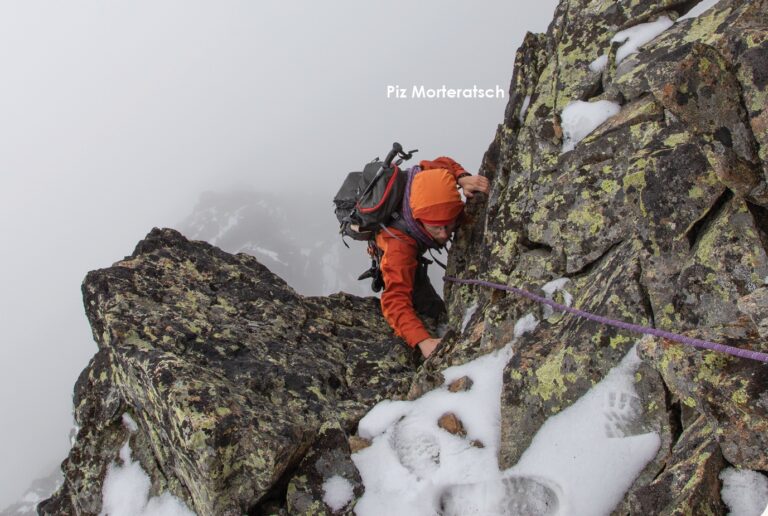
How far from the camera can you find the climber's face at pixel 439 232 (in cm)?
930

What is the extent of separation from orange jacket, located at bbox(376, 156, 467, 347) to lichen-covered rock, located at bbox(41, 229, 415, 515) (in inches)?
20.8

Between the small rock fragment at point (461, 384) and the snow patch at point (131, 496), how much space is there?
3.78 m

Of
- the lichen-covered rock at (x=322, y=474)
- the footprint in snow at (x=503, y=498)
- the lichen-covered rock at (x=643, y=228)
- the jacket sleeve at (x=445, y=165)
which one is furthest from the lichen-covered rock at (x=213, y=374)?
the jacket sleeve at (x=445, y=165)

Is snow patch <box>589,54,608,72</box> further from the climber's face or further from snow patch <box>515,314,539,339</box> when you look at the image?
snow patch <box>515,314,539,339</box>

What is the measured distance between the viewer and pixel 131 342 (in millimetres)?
7629

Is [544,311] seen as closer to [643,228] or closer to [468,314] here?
[643,228]

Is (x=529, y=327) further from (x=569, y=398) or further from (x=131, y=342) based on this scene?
(x=131, y=342)

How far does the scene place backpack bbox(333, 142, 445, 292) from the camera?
31.6 ft

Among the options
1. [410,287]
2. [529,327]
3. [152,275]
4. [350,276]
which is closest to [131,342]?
[152,275]

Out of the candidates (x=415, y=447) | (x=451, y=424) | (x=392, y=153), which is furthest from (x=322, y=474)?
(x=392, y=153)

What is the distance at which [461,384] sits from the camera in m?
6.74

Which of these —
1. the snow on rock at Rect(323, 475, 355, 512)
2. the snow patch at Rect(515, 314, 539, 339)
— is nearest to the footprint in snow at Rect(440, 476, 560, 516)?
the snow on rock at Rect(323, 475, 355, 512)

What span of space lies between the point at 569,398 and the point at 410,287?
15.1ft

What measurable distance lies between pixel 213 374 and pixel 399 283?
3827 millimetres
